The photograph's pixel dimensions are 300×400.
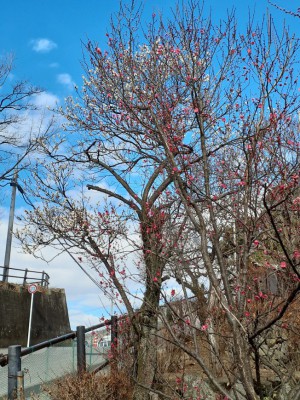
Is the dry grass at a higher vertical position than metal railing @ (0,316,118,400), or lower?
lower

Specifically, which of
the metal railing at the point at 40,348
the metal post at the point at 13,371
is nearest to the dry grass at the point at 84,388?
the metal railing at the point at 40,348

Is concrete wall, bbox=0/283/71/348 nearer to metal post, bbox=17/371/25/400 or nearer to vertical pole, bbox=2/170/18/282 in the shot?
vertical pole, bbox=2/170/18/282

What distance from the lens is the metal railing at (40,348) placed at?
17.6 ft

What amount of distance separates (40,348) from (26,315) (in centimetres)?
1874

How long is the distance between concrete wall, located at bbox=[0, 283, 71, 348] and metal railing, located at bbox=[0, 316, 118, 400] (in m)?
13.8

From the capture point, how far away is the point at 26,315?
24016 mm

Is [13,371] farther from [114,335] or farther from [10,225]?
[10,225]

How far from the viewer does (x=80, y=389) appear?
6.35 meters

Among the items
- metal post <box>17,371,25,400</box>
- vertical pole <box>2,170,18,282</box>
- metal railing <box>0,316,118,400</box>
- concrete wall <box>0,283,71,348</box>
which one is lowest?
metal post <box>17,371,25,400</box>

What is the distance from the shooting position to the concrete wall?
22239 mm

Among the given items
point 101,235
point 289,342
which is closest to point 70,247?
point 101,235

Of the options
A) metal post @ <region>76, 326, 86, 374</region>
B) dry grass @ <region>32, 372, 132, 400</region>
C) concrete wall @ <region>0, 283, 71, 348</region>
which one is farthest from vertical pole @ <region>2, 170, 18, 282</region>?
dry grass @ <region>32, 372, 132, 400</region>

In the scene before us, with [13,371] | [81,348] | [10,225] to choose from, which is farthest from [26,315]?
[13,371]

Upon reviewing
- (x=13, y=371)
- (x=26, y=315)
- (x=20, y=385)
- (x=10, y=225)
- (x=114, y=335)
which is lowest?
(x=20, y=385)
